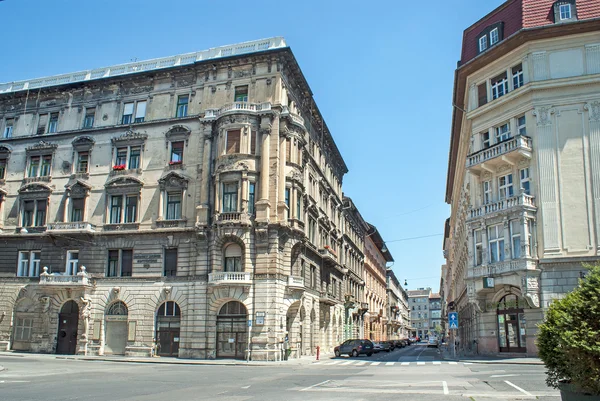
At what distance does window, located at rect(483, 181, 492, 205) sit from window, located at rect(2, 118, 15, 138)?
39.5 meters

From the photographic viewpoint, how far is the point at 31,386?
57.6 feet

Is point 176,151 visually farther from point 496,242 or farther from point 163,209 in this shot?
point 496,242

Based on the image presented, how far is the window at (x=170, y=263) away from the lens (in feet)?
130

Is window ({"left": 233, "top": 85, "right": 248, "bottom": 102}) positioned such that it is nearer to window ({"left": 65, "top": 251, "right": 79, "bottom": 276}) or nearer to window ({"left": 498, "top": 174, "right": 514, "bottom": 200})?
window ({"left": 65, "top": 251, "right": 79, "bottom": 276})

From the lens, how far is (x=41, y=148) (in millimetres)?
44469

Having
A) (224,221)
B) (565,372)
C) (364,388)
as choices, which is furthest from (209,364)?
(565,372)

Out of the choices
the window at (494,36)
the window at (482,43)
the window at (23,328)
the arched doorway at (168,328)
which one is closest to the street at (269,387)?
the arched doorway at (168,328)

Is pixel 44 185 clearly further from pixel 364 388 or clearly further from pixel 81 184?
pixel 364 388

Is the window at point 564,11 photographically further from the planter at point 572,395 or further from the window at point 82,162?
the window at point 82,162

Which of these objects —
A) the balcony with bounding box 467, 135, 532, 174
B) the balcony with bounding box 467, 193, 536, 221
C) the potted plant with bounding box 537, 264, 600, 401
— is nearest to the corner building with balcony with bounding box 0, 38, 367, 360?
the balcony with bounding box 467, 193, 536, 221

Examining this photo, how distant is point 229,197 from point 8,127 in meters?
22.9

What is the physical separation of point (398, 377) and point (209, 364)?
1609 cm

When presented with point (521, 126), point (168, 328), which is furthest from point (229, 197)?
point (521, 126)

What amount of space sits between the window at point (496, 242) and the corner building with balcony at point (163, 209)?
45.1 ft
